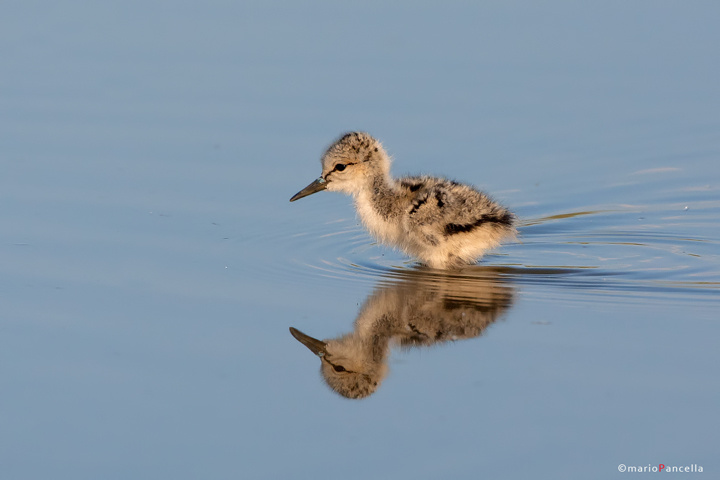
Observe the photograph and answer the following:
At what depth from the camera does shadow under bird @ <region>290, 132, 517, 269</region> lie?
6359 mm

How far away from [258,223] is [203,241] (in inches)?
19.1

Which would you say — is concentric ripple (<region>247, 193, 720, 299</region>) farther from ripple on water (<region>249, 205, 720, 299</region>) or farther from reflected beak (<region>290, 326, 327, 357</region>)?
reflected beak (<region>290, 326, 327, 357</region>)

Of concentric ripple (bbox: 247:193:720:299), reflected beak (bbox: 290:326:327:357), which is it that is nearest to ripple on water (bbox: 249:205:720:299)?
concentric ripple (bbox: 247:193:720:299)

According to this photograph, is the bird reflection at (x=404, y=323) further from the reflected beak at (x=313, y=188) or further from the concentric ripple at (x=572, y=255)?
the reflected beak at (x=313, y=188)

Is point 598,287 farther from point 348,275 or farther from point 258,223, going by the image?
point 258,223

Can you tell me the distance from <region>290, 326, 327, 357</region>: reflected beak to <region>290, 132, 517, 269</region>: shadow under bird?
A: 155 cm

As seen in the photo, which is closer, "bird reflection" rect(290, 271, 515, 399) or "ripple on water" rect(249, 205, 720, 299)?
"bird reflection" rect(290, 271, 515, 399)

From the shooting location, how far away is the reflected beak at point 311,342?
4883 mm

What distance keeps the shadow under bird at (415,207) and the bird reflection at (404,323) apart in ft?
1.01

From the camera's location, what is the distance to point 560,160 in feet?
25.8

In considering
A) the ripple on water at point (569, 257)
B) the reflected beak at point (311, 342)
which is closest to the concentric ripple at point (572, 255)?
the ripple on water at point (569, 257)

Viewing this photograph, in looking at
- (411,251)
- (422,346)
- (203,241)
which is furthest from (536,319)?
(203,241)

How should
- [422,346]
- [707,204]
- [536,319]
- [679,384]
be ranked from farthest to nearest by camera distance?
Answer: [707,204] < [536,319] < [422,346] < [679,384]

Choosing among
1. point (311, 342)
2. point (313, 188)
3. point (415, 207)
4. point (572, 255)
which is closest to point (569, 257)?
point (572, 255)
